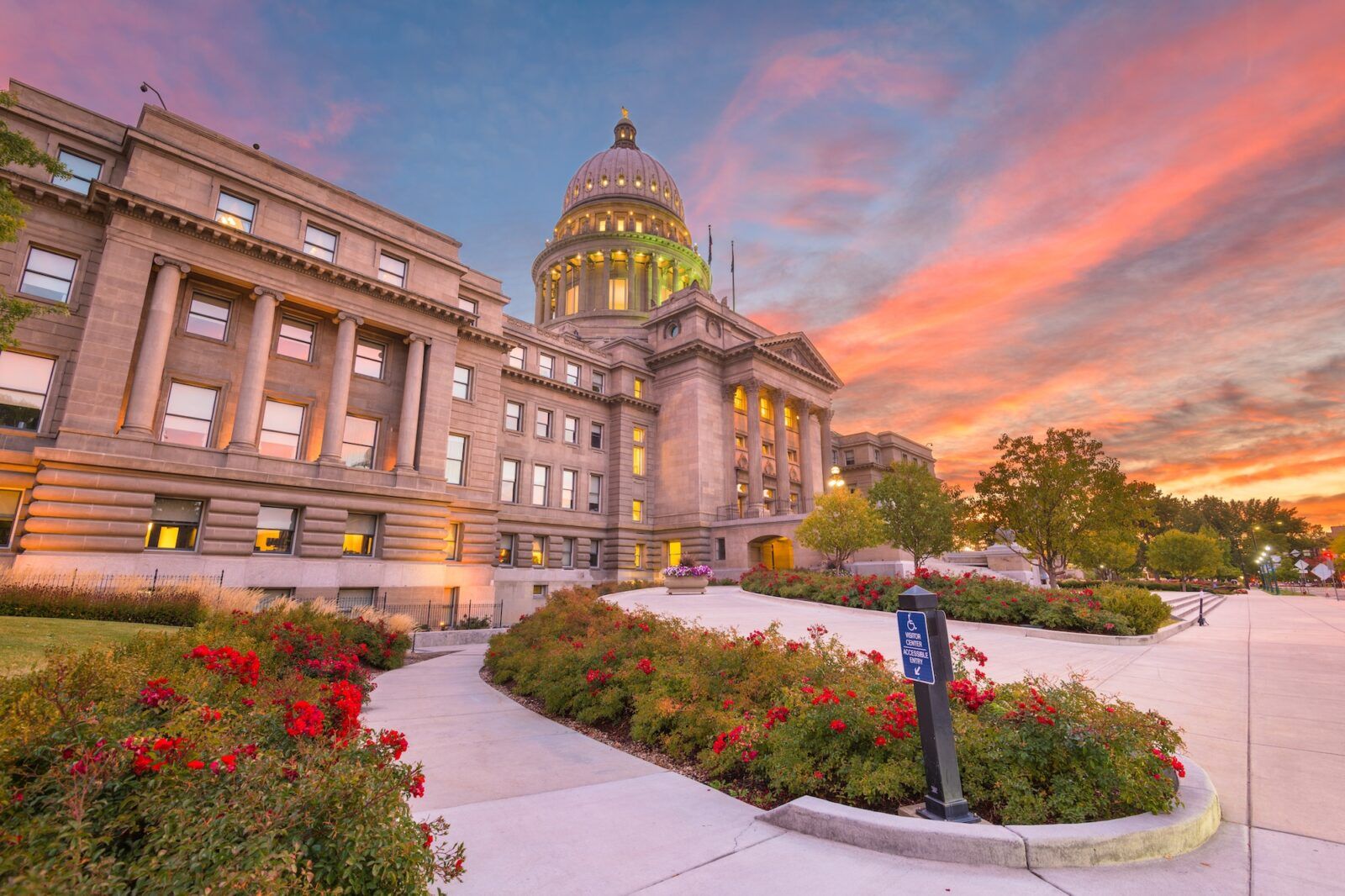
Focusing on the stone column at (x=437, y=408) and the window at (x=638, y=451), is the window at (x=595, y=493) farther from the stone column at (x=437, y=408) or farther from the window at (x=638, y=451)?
the stone column at (x=437, y=408)

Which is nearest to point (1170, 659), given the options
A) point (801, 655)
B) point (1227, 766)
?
point (1227, 766)

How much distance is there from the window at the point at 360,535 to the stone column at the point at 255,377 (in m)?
4.90

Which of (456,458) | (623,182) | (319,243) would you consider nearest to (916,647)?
(319,243)

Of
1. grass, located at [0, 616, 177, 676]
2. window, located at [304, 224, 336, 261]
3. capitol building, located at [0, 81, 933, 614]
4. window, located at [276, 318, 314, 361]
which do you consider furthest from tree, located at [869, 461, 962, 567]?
grass, located at [0, 616, 177, 676]

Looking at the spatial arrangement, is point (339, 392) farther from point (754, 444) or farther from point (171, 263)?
point (754, 444)

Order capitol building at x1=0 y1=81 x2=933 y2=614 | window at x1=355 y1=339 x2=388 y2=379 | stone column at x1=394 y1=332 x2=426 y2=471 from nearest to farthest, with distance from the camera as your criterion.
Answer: capitol building at x1=0 y1=81 x2=933 y2=614
stone column at x1=394 y1=332 x2=426 y2=471
window at x1=355 y1=339 x2=388 y2=379

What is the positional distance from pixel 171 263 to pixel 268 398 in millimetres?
6102

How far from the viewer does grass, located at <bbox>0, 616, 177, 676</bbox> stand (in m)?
7.49

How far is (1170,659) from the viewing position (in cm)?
1327

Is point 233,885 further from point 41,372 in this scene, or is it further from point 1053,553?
point 1053,553

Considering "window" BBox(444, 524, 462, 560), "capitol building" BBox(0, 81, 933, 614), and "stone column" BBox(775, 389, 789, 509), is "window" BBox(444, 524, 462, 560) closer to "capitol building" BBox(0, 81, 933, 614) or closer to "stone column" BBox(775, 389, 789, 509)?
Answer: "capitol building" BBox(0, 81, 933, 614)

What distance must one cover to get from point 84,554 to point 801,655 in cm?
2441

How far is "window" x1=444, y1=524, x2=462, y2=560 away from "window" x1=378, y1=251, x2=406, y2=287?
44.0 feet

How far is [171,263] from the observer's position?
22.9 meters
